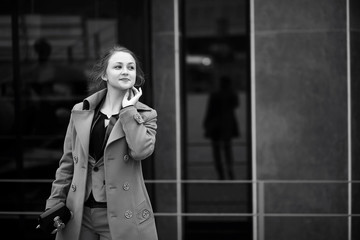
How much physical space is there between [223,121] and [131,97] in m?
3.87

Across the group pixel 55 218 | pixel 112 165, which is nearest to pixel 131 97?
pixel 112 165

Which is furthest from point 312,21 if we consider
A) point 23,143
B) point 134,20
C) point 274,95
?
point 23,143

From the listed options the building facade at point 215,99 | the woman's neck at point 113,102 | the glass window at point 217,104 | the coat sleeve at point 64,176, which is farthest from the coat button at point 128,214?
the glass window at point 217,104

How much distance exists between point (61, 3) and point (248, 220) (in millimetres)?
3630

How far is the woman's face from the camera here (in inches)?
130

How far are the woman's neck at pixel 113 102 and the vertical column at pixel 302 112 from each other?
11.6 feet

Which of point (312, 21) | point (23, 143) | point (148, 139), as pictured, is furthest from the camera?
point (23, 143)

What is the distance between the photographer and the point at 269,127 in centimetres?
675

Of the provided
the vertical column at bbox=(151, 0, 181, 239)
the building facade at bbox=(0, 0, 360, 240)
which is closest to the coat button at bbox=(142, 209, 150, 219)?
the building facade at bbox=(0, 0, 360, 240)

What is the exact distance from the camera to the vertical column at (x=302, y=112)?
6637mm

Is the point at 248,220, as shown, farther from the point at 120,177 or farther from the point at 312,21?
the point at 120,177

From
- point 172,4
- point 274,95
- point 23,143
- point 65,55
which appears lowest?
point 23,143

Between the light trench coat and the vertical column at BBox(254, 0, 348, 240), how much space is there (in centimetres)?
352
